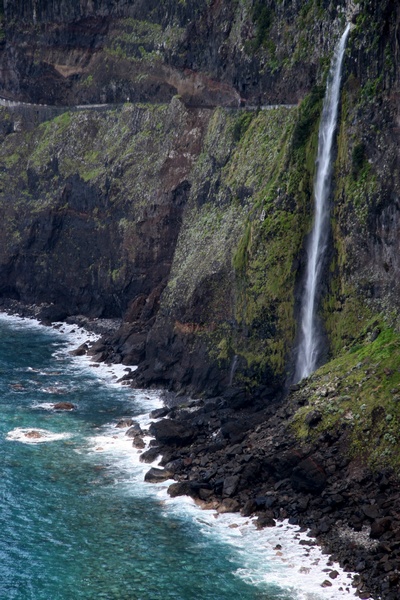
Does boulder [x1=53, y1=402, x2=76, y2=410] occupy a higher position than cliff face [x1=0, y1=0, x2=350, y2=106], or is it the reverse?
cliff face [x1=0, y1=0, x2=350, y2=106]

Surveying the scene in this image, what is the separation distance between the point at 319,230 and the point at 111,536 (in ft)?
74.8

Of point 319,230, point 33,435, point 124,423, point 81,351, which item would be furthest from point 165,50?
point 33,435

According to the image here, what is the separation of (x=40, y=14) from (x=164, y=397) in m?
50.0

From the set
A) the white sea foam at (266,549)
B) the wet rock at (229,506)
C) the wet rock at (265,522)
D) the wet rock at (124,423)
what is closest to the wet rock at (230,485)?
the wet rock at (229,506)

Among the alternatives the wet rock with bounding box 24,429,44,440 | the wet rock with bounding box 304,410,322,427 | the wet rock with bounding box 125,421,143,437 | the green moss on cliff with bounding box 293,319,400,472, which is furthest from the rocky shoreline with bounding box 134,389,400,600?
the wet rock with bounding box 24,429,44,440

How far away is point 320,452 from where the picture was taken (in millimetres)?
45781

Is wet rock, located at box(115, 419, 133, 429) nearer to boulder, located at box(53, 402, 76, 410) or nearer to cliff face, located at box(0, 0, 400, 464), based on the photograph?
boulder, located at box(53, 402, 76, 410)

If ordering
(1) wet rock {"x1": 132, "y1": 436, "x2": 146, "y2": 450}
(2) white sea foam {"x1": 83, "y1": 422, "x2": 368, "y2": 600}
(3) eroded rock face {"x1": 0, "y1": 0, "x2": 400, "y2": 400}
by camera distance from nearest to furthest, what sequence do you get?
(2) white sea foam {"x1": 83, "y1": 422, "x2": 368, "y2": 600}
(3) eroded rock face {"x1": 0, "y1": 0, "x2": 400, "y2": 400}
(1) wet rock {"x1": 132, "y1": 436, "x2": 146, "y2": 450}

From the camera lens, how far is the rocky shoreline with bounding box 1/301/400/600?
3959cm

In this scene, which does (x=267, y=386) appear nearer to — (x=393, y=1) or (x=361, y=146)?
(x=361, y=146)

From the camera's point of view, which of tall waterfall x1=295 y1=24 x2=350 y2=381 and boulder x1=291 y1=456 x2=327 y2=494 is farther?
tall waterfall x1=295 y1=24 x2=350 y2=381

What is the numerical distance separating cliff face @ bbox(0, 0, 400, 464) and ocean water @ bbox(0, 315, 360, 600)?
8.35m

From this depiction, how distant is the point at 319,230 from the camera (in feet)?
184

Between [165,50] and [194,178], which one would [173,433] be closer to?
[194,178]
